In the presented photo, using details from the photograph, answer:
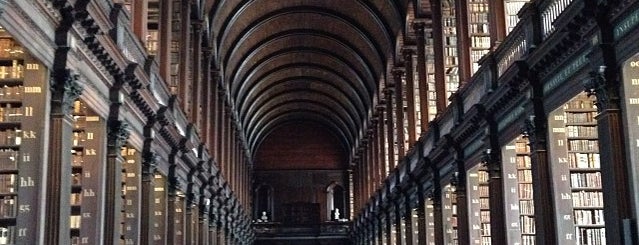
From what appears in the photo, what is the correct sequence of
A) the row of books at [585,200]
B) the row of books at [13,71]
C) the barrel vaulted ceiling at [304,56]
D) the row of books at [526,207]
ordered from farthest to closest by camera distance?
the barrel vaulted ceiling at [304,56] < the row of books at [526,207] < the row of books at [585,200] < the row of books at [13,71]

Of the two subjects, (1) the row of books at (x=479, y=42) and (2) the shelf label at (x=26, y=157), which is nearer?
(2) the shelf label at (x=26, y=157)

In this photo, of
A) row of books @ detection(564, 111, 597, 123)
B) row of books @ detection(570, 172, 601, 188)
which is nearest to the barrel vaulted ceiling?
row of books @ detection(564, 111, 597, 123)

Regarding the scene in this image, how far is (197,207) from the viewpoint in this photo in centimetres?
2153

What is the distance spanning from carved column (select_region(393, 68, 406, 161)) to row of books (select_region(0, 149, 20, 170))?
1534cm

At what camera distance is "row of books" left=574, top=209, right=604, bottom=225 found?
1179 cm

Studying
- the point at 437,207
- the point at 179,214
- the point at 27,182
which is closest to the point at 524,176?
the point at 437,207

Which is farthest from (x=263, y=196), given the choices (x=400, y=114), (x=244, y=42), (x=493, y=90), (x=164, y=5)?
(x=493, y=90)

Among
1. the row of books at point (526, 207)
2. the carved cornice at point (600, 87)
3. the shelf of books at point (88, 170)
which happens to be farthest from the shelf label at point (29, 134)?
the row of books at point (526, 207)

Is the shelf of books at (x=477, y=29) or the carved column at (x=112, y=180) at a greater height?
the shelf of books at (x=477, y=29)

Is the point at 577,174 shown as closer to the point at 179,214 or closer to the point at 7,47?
the point at 7,47

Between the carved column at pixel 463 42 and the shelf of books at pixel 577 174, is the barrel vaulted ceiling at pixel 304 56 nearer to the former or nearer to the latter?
the carved column at pixel 463 42

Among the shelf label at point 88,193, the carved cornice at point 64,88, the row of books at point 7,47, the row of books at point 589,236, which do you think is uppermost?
the row of books at point 7,47

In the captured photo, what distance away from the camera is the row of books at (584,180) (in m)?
12.0

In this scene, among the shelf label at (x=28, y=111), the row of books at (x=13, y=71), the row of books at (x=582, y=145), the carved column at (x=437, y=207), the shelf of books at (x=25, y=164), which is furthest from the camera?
the carved column at (x=437, y=207)
